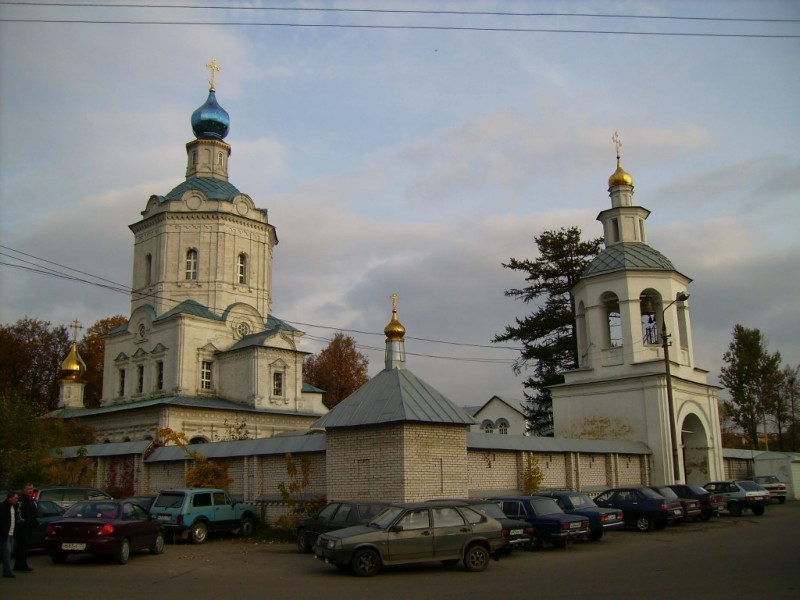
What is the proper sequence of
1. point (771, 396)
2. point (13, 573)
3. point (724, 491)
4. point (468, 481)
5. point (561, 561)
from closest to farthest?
point (13, 573)
point (561, 561)
point (468, 481)
point (724, 491)
point (771, 396)

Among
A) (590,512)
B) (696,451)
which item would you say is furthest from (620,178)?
(590,512)

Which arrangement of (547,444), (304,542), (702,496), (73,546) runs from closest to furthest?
(73,546), (304,542), (702,496), (547,444)

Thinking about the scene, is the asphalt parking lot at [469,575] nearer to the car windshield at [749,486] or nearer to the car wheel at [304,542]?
the car wheel at [304,542]

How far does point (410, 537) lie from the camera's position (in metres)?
12.5

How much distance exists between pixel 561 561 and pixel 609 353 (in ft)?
58.9

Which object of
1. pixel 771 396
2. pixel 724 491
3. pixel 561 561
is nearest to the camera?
pixel 561 561

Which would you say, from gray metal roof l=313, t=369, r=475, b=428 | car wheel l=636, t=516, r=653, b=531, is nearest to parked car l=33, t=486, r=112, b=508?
gray metal roof l=313, t=369, r=475, b=428

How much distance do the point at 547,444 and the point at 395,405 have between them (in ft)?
24.9

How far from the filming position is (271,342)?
37.4 m

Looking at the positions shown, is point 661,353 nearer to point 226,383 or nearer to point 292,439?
point 292,439

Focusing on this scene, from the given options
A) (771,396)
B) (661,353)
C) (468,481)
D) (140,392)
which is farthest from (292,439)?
(771,396)

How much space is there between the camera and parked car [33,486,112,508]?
61.2ft

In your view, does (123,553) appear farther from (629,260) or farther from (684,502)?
(629,260)

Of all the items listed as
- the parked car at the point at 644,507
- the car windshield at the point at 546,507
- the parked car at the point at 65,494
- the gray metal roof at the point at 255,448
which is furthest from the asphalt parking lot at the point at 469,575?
the gray metal roof at the point at 255,448
